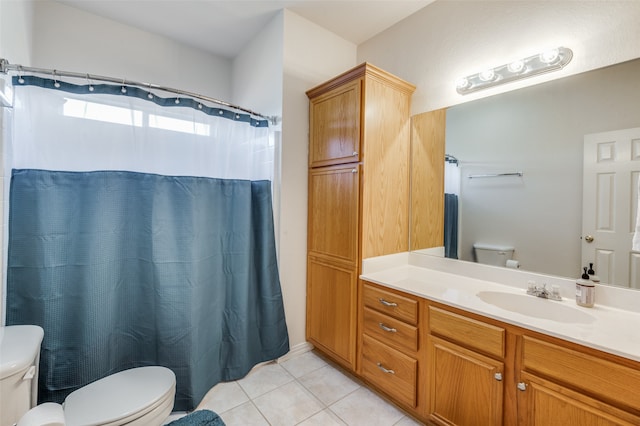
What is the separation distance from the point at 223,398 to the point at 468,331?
5.12 feet

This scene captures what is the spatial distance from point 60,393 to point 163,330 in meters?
0.53

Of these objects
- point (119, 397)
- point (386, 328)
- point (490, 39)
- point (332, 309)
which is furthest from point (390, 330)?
point (490, 39)

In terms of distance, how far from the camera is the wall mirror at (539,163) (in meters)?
1.32

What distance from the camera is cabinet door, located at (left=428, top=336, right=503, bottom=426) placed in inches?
48.0

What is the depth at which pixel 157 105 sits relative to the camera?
1.61m

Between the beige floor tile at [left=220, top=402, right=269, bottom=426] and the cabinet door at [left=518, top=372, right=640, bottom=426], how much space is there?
1.32 m

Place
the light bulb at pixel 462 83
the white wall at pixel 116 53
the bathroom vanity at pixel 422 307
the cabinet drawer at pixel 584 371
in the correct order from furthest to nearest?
the white wall at pixel 116 53 < the light bulb at pixel 462 83 < the bathroom vanity at pixel 422 307 < the cabinet drawer at pixel 584 371

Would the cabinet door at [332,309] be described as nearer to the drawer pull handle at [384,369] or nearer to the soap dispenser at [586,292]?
the drawer pull handle at [384,369]

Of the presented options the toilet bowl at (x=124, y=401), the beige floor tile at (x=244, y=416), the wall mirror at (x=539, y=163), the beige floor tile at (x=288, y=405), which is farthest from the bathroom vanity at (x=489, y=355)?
the toilet bowl at (x=124, y=401)

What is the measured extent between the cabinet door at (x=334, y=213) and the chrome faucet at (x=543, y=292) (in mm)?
996

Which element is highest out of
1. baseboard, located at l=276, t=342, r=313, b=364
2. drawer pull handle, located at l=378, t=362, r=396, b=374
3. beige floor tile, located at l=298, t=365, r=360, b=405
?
drawer pull handle, located at l=378, t=362, r=396, b=374

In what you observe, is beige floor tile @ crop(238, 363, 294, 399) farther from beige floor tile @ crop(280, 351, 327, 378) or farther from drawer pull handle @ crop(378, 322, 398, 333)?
drawer pull handle @ crop(378, 322, 398, 333)

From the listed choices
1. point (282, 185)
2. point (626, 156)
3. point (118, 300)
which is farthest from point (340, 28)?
point (118, 300)

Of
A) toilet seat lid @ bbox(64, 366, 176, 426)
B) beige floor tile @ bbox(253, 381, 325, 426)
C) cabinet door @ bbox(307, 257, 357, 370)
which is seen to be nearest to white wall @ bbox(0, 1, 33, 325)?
toilet seat lid @ bbox(64, 366, 176, 426)
